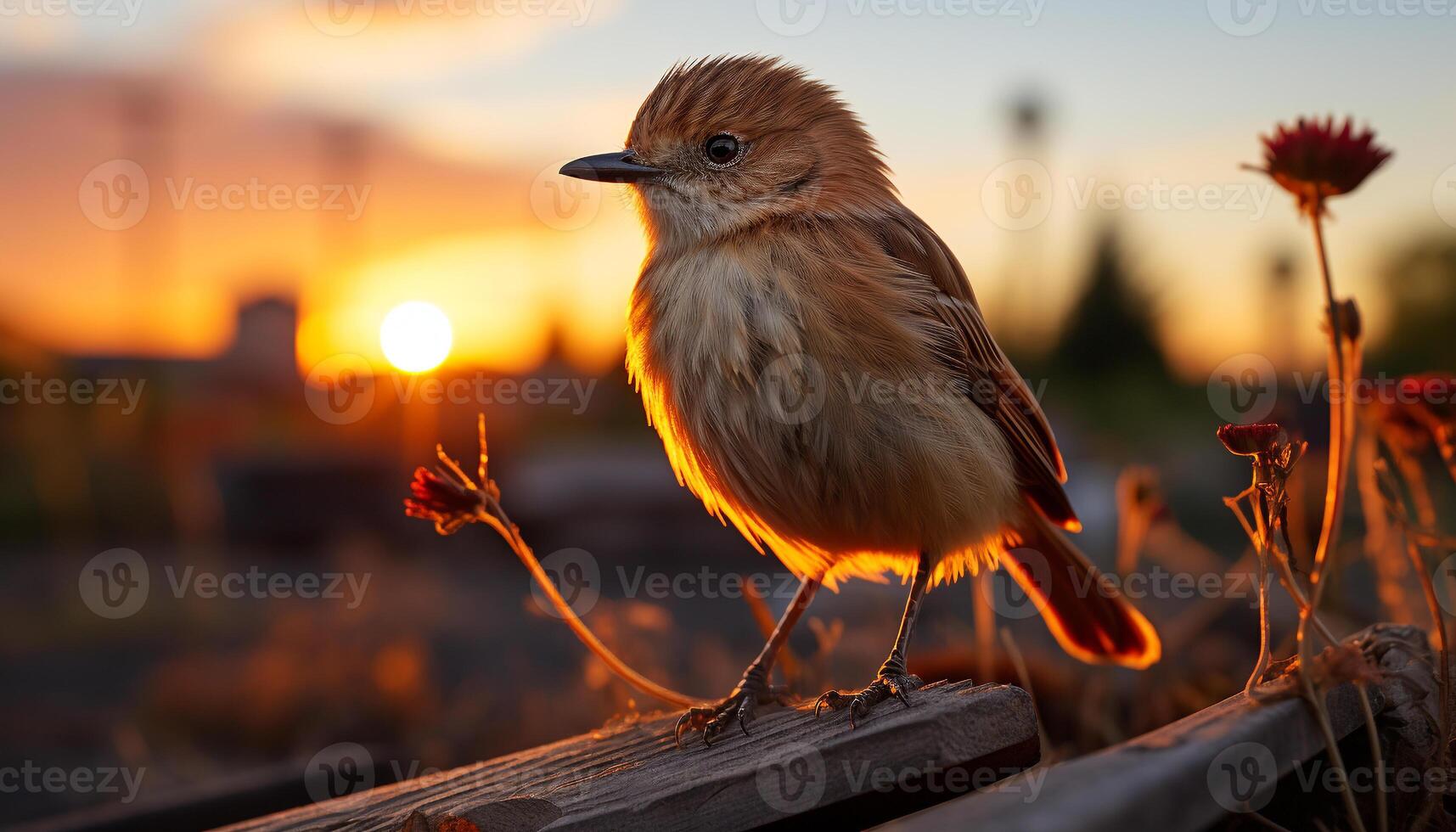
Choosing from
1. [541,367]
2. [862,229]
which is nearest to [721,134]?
[862,229]

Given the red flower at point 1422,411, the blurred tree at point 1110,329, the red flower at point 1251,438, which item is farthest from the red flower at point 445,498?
the blurred tree at point 1110,329

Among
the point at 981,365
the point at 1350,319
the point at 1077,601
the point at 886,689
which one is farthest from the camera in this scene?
the point at 1077,601

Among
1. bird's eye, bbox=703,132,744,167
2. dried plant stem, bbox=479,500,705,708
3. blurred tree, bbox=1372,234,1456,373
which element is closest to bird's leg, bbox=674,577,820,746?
dried plant stem, bbox=479,500,705,708

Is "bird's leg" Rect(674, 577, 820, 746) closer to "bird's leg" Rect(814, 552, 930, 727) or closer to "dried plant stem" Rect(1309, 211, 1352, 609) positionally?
"bird's leg" Rect(814, 552, 930, 727)

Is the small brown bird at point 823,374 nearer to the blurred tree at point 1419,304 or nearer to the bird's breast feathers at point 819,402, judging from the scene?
the bird's breast feathers at point 819,402

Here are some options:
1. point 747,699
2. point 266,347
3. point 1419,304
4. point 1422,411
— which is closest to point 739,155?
point 747,699

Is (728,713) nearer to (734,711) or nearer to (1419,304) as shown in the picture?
(734,711)
